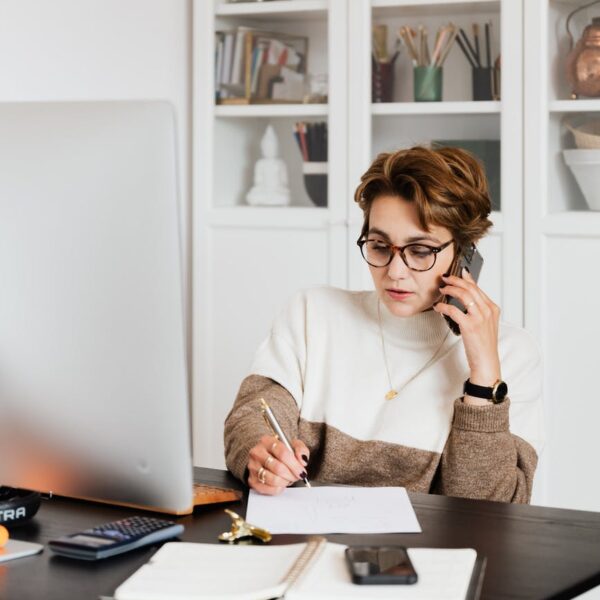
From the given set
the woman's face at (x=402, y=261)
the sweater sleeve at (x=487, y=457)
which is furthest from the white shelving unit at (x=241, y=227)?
the sweater sleeve at (x=487, y=457)

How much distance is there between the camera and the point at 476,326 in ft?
5.89

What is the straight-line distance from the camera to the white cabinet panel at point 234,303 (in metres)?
3.48

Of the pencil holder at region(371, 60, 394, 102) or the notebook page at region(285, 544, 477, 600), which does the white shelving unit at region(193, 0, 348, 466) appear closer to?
the pencil holder at region(371, 60, 394, 102)

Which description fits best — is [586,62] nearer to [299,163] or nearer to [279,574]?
[299,163]

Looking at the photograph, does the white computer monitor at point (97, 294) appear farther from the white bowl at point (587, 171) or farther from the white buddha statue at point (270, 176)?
the white buddha statue at point (270, 176)

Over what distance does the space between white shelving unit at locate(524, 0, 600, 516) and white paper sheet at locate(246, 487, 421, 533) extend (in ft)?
5.63

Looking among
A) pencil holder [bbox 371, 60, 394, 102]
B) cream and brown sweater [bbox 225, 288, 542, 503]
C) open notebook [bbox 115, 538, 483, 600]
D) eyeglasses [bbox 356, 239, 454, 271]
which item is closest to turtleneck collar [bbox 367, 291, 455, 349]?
cream and brown sweater [bbox 225, 288, 542, 503]

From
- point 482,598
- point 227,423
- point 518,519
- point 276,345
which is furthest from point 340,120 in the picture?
point 482,598

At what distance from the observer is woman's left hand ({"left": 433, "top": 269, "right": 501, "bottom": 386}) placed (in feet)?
5.75

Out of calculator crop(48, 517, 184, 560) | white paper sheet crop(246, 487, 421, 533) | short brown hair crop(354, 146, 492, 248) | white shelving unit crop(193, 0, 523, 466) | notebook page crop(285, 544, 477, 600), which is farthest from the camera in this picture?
white shelving unit crop(193, 0, 523, 466)

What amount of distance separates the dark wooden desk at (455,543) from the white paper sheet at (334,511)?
2 cm

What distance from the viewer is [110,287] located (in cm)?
118

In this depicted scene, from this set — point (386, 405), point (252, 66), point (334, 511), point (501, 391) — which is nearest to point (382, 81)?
point (252, 66)

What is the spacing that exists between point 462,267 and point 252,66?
1.83 metres
